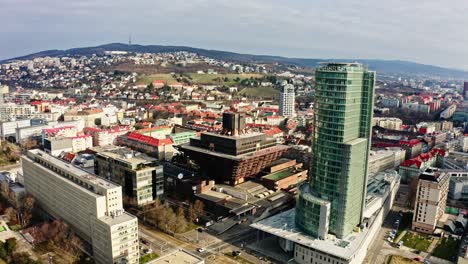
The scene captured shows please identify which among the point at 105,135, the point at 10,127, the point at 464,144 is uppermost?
the point at 10,127

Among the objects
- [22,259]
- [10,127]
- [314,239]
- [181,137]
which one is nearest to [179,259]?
[314,239]

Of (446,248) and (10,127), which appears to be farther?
(10,127)

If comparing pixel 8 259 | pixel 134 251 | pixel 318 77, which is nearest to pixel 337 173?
pixel 318 77

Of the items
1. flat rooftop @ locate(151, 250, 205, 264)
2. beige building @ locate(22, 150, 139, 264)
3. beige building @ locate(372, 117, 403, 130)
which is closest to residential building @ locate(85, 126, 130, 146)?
beige building @ locate(22, 150, 139, 264)

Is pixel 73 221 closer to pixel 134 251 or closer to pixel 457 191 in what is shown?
pixel 134 251

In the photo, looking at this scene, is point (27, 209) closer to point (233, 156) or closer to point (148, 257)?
point (148, 257)

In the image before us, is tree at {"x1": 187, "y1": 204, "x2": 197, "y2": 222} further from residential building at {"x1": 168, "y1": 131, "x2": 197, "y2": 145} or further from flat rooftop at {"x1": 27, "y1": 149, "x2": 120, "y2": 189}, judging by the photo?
residential building at {"x1": 168, "y1": 131, "x2": 197, "y2": 145}
